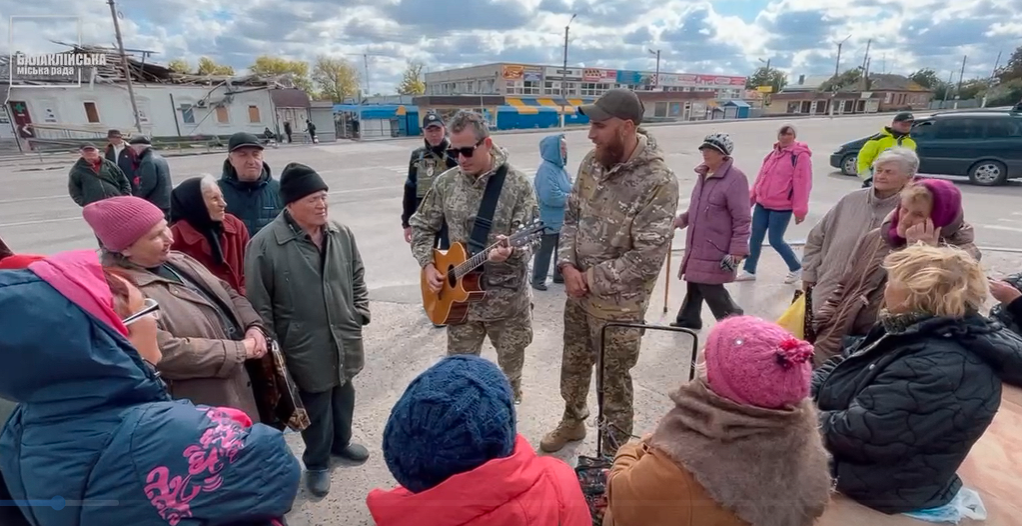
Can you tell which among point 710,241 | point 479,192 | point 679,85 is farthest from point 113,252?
point 679,85

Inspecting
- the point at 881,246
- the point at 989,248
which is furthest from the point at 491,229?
the point at 989,248

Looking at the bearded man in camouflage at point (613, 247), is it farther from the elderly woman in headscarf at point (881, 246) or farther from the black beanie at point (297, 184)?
the black beanie at point (297, 184)

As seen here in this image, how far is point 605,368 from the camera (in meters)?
2.90

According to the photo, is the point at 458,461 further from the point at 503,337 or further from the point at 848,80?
the point at 848,80

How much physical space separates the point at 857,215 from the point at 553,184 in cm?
280

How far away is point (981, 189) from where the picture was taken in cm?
1231

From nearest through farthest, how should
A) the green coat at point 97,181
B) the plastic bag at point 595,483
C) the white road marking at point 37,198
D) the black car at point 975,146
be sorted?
the plastic bag at point 595,483 → the green coat at point 97,181 → the white road marking at point 37,198 → the black car at point 975,146

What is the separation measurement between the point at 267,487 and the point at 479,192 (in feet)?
7.23

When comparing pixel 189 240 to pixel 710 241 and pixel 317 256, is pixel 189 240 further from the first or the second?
pixel 710 241

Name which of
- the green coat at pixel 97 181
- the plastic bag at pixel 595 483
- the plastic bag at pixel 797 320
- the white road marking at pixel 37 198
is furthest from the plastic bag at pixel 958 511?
the white road marking at pixel 37 198

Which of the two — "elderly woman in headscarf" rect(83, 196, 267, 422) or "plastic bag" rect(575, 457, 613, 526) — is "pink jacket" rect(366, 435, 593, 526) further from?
"elderly woman in headscarf" rect(83, 196, 267, 422)

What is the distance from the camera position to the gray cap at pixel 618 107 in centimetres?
266

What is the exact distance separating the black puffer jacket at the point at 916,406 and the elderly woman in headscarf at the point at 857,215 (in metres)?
1.48

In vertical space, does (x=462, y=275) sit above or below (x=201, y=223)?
below
